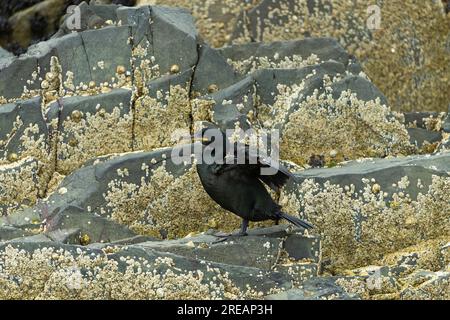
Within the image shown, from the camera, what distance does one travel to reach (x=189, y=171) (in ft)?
82.0

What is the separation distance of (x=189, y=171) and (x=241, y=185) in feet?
7.26

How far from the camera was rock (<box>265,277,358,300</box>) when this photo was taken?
2061 cm

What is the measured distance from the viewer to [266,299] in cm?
2075

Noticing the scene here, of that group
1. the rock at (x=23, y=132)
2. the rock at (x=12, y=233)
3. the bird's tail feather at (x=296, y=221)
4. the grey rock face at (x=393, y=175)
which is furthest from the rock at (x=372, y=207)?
the rock at (x=23, y=132)

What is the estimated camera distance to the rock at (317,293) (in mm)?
20609

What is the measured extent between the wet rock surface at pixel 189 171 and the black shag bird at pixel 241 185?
33 cm

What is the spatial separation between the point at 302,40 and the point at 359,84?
2.01 metres

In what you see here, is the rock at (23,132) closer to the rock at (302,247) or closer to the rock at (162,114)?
the rock at (162,114)

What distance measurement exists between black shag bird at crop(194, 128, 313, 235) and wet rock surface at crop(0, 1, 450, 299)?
331 mm

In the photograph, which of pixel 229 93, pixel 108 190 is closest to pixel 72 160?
pixel 108 190

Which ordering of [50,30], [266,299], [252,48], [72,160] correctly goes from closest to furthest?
[266,299] → [72,160] → [252,48] → [50,30]

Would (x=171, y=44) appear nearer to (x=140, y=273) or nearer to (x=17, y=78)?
(x=17, y=78)

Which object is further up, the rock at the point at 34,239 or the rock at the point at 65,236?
the rock at the point at 34,239

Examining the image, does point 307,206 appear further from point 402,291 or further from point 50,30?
point 50,30
